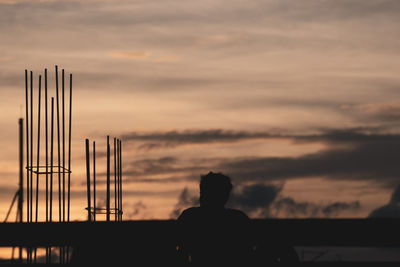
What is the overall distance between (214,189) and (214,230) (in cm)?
29

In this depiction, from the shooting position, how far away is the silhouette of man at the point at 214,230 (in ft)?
15.6

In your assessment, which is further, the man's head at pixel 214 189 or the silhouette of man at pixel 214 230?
the man's head at pixel 214 189

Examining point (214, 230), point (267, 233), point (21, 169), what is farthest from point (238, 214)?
point (21, 169)

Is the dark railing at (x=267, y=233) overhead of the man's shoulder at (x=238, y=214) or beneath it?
beneath

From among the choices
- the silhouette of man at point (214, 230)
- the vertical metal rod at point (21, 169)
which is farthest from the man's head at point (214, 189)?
the vertical metal rod at point (21, 169)

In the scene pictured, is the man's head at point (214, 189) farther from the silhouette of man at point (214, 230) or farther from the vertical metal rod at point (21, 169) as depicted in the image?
the vertical metal rod at point (21, 169)

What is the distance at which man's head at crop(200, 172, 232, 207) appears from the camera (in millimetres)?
4895

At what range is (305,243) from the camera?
543cm

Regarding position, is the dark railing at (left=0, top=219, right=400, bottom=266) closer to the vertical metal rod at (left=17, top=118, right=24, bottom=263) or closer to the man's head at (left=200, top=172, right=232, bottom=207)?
the man's head at (left=200, top=172, right=232, bottom=207)

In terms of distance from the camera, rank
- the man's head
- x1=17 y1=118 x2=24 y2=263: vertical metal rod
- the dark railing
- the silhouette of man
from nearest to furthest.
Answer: the silhouette of man → the man's head → the dark railing → x1=17 y1=118 x2=24 y2=263: vertical metal rod

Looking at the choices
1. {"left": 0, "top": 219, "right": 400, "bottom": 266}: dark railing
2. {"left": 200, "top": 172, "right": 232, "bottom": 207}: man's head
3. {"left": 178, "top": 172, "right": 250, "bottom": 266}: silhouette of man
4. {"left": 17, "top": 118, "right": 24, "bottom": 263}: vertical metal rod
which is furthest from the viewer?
{"left": 17, "top": 118, "right": 24, "bottom": 263}: vertical metal rod

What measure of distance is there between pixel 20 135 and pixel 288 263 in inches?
882

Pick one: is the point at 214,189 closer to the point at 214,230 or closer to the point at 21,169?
the point at 214,230

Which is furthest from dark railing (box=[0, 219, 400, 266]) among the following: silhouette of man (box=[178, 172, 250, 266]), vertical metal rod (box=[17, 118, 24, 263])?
vertical metal rod (box=[17, 118, 24, 263])
